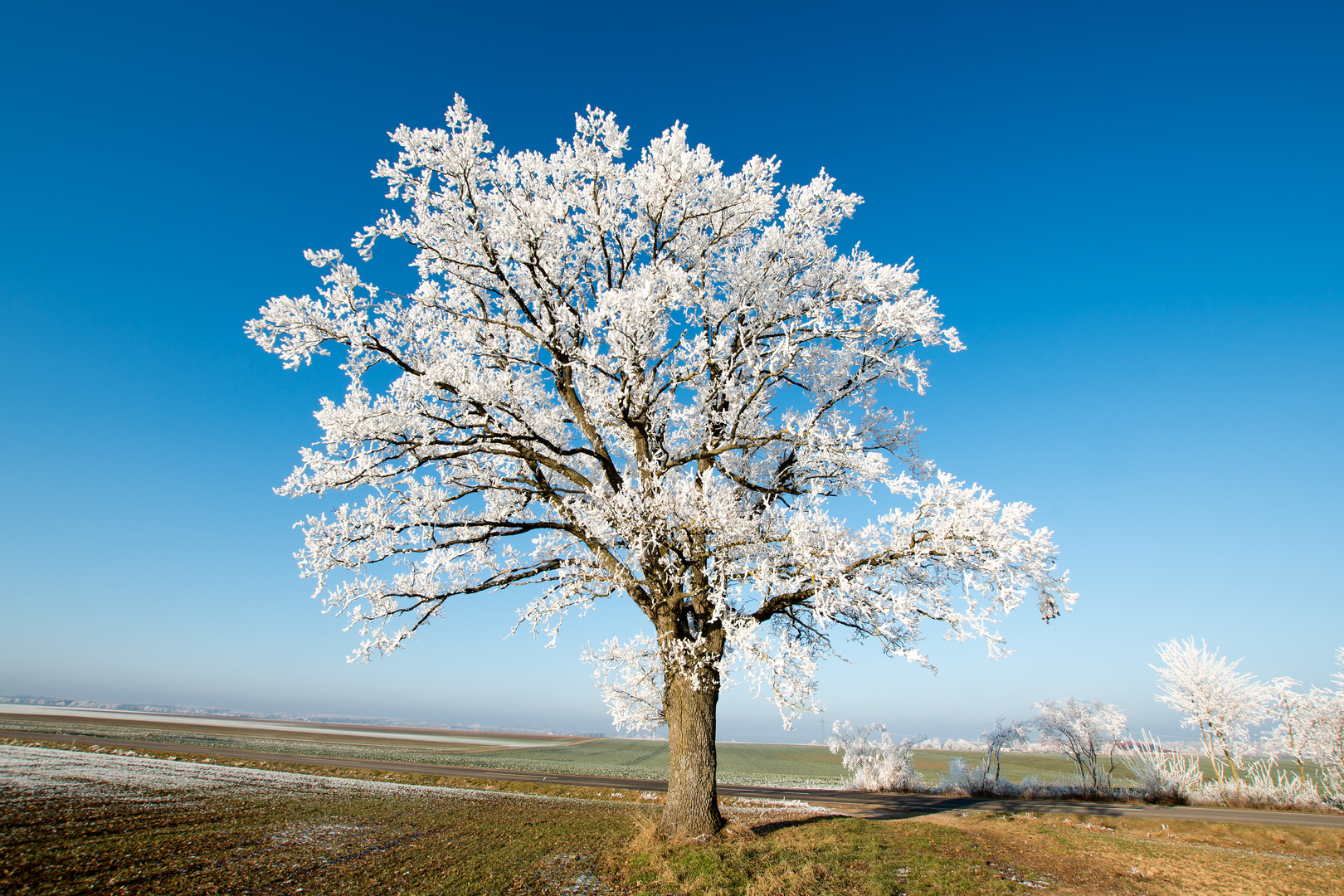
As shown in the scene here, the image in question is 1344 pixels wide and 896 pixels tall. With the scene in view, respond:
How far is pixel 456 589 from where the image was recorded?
33.2 feet

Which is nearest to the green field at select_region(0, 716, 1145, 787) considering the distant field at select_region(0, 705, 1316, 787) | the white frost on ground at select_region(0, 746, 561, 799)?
the distant field at select_region(0, 705, 1316, 787)

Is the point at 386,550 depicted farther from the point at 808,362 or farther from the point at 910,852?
the point at 910,852

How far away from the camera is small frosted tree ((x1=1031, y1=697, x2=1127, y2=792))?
2853cm

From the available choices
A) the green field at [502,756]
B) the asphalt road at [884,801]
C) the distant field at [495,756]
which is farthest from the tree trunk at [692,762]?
the green field at [502,756]

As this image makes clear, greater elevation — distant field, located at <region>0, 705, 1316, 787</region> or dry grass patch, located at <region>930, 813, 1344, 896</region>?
dry grass patch, located at <region>930, 813, 1344, 896</region>

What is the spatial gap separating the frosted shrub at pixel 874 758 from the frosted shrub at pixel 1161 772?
10.1 meters

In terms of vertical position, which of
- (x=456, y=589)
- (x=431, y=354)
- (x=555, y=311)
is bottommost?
(x=456, y=589)

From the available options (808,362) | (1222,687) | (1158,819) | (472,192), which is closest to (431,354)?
(472,192)

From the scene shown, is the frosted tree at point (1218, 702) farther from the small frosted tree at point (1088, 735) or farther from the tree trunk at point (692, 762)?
the tree trunk at point (692, 762)

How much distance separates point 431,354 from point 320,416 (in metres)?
1.97

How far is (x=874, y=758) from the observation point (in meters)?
32.7

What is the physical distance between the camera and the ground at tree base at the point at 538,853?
692 cm

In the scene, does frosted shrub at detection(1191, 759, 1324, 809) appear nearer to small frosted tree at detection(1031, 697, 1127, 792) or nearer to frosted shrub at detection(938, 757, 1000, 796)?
small frosted tree at detection(1031, 697, 1127, 792)

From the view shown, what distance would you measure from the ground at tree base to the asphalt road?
5508mm
